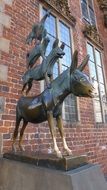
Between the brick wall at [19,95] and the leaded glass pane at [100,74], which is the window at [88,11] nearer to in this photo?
the leaded glass pane at [100,74]

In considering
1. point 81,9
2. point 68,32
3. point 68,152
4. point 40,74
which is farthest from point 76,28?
point 68,152

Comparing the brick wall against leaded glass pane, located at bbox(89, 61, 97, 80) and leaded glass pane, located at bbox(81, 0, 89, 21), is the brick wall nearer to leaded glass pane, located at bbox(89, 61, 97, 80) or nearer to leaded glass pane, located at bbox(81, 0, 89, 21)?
leaded glass pane, located at bbox(89, 61, 97, 80)

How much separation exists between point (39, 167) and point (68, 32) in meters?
4.02

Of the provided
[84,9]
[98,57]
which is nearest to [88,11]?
[84,9]

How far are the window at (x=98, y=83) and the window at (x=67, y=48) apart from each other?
1.02 metres

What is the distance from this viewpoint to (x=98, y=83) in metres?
5.80

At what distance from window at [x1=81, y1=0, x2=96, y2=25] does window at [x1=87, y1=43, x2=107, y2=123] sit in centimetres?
101

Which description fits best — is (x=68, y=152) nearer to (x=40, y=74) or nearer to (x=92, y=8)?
(x=40, y=74)

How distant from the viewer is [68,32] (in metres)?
5.11

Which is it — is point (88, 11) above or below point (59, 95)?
above

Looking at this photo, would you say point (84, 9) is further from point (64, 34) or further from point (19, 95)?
point (19, 95)

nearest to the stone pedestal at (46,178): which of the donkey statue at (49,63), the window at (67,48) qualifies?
the donkey statue at (49,63)

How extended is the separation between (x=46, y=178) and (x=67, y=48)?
366 centimetres

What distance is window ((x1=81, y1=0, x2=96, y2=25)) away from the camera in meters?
6.45
